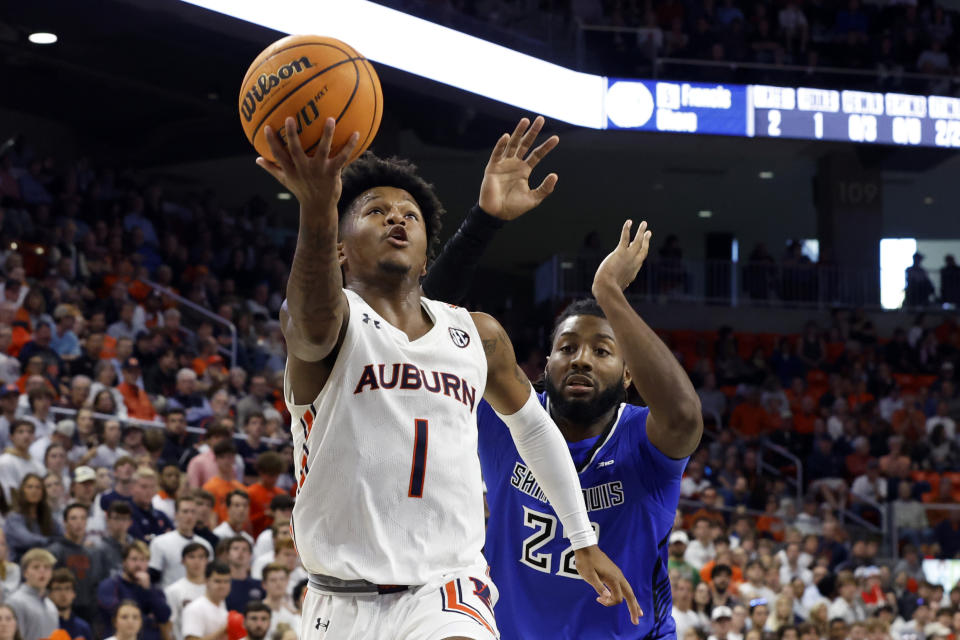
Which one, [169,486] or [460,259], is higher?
[460,259]

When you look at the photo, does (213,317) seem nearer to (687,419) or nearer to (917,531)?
(917,531)

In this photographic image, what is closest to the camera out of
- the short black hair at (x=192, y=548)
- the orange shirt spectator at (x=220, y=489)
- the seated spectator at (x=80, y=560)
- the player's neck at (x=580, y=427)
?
the player's neck at (x=580, y=427)

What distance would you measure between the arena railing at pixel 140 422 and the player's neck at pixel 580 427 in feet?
20.5

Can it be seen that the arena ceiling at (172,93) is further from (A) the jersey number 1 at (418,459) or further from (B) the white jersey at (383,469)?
(A) the jersey number 1 at (418,459)

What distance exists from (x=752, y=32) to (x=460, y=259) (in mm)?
17418

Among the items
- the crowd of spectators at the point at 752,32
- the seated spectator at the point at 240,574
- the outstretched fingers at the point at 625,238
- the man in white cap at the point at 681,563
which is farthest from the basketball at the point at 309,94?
the crowd of spectators at the point at 752,32

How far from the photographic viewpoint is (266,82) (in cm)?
359

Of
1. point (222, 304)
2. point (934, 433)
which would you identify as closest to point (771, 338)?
point (934, 433)

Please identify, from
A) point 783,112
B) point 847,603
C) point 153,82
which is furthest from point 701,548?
point 153,82

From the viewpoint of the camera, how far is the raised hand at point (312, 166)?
3230 millimetres

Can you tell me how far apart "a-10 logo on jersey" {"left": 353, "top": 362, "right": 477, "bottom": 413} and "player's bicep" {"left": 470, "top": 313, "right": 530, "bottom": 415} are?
307 millimetres

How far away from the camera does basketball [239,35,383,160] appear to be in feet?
11.5

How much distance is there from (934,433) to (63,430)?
13.0 meters

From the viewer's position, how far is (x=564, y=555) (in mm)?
4715
